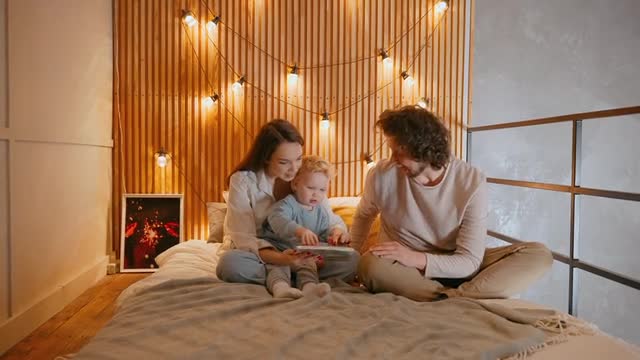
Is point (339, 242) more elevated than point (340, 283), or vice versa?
point (339, 242)

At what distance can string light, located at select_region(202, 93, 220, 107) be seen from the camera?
392cm

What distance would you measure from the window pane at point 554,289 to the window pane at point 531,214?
0.23 m

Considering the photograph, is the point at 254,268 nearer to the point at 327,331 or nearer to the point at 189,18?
the point at 327,331

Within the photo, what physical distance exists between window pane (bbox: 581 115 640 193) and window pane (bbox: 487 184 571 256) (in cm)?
46

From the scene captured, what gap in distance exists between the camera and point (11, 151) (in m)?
2.46

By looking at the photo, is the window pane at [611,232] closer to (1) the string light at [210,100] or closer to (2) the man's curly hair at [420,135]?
(2) the man's curly hair at [420,135]

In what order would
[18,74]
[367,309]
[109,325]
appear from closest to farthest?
1. [109,325]
2. [367,309]
3. [18,74]

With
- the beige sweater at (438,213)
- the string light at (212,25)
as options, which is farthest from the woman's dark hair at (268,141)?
the string light at (212,25)

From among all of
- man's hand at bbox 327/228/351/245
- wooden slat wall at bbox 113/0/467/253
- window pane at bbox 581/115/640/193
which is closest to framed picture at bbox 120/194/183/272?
wooden slat wall at bbox 113/0/467/253

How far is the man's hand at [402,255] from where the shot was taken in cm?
209

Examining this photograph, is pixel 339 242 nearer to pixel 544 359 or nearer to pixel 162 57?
pixel 544 359

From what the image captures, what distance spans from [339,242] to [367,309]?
65 centimetres

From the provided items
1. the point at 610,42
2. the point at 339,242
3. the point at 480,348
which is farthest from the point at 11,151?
the point at 610,42

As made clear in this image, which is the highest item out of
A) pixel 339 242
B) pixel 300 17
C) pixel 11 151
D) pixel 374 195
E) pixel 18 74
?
pixel 300 17
